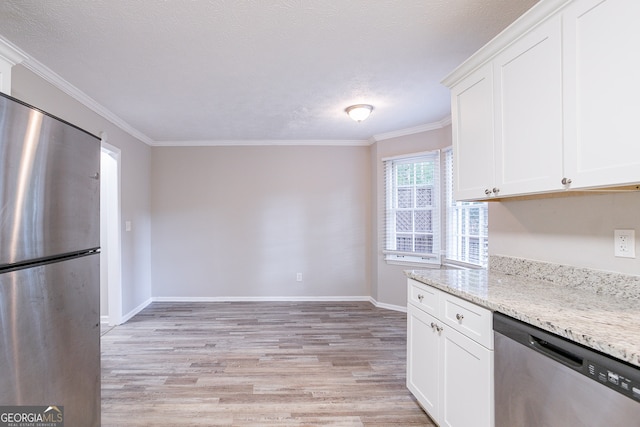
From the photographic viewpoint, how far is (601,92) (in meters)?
1.18

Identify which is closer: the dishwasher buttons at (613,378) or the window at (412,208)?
the dishwasher buttons at (613,378)

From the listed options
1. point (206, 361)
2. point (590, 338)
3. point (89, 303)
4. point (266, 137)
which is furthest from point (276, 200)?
point (590, 338)

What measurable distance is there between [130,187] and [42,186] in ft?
10.2

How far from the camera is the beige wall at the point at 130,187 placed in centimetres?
265

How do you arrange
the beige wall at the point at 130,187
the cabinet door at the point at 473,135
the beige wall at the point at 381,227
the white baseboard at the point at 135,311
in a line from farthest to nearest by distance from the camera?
the beige wall at the point at 381,227 → the white baseboard at the point at 135,311 → the beige wall at the point at 130,187 → the cabinet door at the point at 473,135

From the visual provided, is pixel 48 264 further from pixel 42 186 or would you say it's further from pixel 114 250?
pixel 114 250

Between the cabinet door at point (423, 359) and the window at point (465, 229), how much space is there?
4.76 feet

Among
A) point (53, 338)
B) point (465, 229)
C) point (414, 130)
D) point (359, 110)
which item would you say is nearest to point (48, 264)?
point (53, 338)

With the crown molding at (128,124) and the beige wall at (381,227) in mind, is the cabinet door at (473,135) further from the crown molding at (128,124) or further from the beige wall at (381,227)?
the beige wall at (381,227)

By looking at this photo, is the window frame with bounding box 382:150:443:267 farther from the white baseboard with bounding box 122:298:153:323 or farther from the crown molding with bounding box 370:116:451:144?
the white baseboard with bounding box 122:298:153:323

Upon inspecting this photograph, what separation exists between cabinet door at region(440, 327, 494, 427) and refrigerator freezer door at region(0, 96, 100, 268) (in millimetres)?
1952

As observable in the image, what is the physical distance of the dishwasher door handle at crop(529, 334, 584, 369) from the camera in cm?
97

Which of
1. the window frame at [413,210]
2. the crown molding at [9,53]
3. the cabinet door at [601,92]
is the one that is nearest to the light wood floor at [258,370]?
the window frame at [413,210]

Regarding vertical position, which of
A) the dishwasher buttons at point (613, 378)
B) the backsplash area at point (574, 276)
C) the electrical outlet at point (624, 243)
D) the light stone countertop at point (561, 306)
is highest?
the electrical outlet at point (624, 243)
